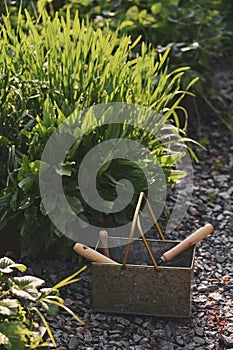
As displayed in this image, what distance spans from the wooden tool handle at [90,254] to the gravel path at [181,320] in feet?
0.70

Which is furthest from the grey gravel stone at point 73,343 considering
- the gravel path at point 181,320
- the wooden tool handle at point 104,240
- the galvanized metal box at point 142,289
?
the wooden tool handle at point 104,240

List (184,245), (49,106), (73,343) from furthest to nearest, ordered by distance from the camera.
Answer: (49,106) → (184,245) → (73,343)

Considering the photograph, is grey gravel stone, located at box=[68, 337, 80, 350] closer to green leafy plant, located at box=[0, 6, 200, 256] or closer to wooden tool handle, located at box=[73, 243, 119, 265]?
wooden tool handle, located at box=[73, 243, 119, 265]

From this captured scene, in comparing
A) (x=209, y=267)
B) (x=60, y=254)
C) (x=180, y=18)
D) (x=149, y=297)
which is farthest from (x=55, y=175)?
(x=180, y=18)

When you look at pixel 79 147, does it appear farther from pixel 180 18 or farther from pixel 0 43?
pixel 180 18

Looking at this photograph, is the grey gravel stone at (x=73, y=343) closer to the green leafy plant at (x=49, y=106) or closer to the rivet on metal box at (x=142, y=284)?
the rivet on metal box at (x=142, y=284)

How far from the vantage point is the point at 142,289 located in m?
2.49

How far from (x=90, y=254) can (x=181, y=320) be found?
1.34 ft

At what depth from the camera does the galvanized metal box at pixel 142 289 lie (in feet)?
8.07

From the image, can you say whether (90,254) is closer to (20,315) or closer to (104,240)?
(104,240)

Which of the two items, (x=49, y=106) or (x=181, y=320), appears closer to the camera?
(x=181, y=320)

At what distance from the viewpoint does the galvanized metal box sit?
8.07 ft

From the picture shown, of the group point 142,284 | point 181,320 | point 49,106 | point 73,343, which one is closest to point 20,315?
point 73,343

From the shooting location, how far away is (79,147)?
277 centimetres
